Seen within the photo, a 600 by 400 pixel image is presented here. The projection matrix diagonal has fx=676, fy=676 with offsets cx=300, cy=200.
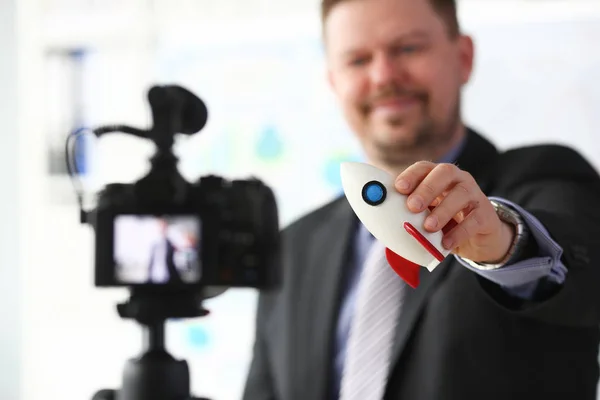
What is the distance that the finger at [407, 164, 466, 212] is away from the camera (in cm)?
50

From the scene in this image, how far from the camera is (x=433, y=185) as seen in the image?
521 millimetres

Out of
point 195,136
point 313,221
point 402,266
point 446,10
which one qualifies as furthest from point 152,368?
point 195,136

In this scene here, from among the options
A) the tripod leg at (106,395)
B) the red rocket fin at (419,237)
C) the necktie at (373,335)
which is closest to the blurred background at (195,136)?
the necktie at (373,335)

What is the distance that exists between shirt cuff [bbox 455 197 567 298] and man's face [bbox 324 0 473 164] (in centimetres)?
37

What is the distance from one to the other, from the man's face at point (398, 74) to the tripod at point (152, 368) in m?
0.46

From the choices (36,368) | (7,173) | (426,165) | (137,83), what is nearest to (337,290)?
(426,165)

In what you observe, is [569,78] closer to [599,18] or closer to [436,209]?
[599,18]

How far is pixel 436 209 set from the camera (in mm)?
519

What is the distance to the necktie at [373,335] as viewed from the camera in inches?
35.4

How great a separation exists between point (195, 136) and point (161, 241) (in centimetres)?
86

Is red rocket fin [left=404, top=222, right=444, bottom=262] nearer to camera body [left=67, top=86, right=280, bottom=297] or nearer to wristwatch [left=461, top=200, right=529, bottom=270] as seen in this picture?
wristwatch [left=461, top=200, right=529, bottom=270]

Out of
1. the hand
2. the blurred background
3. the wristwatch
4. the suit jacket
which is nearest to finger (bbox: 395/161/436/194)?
the hand

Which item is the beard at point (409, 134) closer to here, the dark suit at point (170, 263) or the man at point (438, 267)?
the man at point (438, 267)

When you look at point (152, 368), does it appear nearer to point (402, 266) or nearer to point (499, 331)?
point (402, 266)
